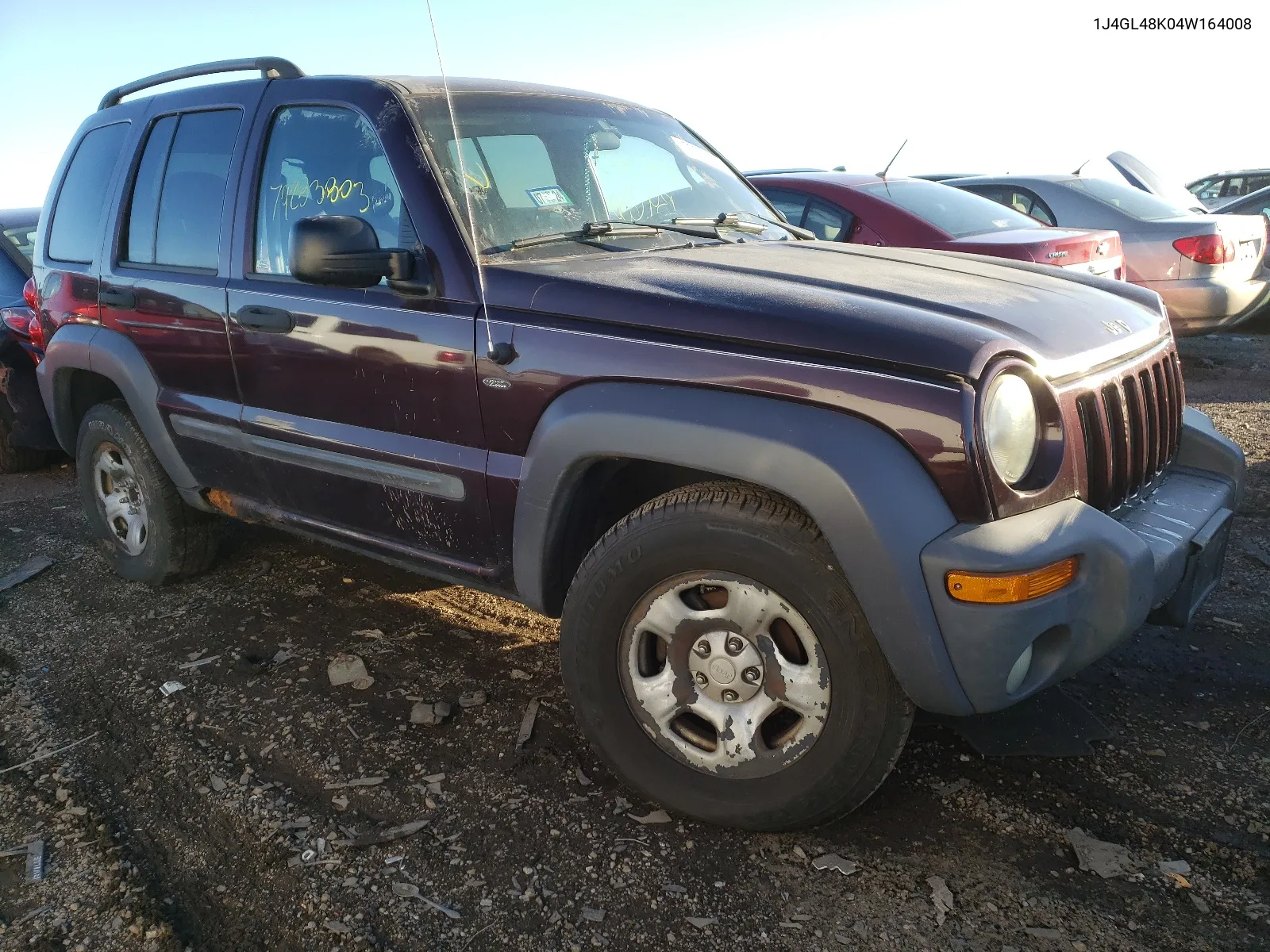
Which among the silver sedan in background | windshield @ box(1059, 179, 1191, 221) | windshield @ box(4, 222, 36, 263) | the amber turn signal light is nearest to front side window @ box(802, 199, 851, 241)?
the silver sedan in background

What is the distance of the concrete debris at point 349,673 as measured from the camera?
3.35 metres

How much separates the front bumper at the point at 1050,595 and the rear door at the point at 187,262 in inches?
99.4

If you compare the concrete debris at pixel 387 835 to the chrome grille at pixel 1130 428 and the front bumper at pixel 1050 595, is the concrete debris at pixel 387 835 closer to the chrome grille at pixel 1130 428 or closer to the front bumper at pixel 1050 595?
the front bumper at pixel 1050 595

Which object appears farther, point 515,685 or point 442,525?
point 515,685

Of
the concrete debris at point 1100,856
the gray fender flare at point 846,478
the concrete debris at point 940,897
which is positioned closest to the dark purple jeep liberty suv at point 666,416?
the gray fender flare at point 846,478

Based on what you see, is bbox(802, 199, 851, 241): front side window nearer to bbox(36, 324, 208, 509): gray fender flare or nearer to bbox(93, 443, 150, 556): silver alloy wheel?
bbox(36, 324, 208, 509): gray fender flare

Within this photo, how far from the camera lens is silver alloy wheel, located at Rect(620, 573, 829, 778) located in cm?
233

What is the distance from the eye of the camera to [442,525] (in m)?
2.91

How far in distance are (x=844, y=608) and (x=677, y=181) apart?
1981 mm

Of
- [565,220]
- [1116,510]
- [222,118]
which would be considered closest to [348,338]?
[565,220]

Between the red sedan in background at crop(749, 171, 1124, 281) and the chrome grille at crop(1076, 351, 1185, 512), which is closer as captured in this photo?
the chrome grille at crop(1076, 351, 1185, 512)

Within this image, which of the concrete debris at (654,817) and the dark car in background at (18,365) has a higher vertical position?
the dark car in background at (18,365)

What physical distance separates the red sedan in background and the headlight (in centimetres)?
386

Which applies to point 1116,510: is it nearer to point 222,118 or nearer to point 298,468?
point 298,468
